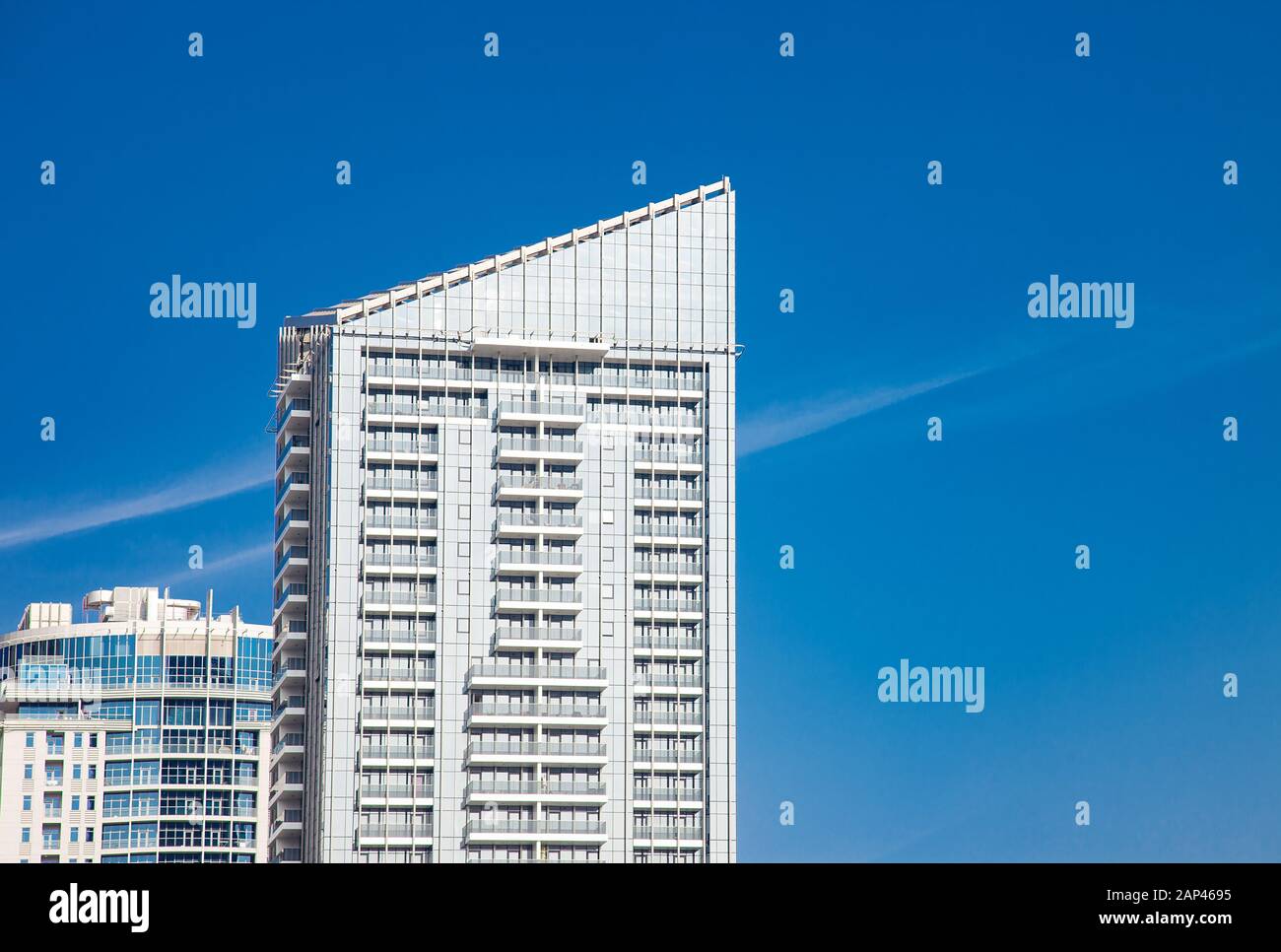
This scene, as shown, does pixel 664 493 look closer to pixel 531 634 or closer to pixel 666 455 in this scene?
pixel 666 455

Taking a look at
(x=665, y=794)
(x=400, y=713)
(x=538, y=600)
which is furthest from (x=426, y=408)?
(x=665, y=794)

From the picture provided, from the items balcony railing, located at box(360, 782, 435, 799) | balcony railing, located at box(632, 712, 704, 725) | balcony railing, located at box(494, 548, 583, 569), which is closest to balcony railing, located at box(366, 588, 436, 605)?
balcony railing, located at box(494, 548, 583, 569)

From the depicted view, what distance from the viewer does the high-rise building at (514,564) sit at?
135m

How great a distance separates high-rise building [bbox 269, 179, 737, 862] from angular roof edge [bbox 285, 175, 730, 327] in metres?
0.20

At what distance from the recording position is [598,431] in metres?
144

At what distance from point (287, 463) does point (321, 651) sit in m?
15.2

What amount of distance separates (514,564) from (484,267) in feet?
71.9

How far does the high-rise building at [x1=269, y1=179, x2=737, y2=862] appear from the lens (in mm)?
135125
